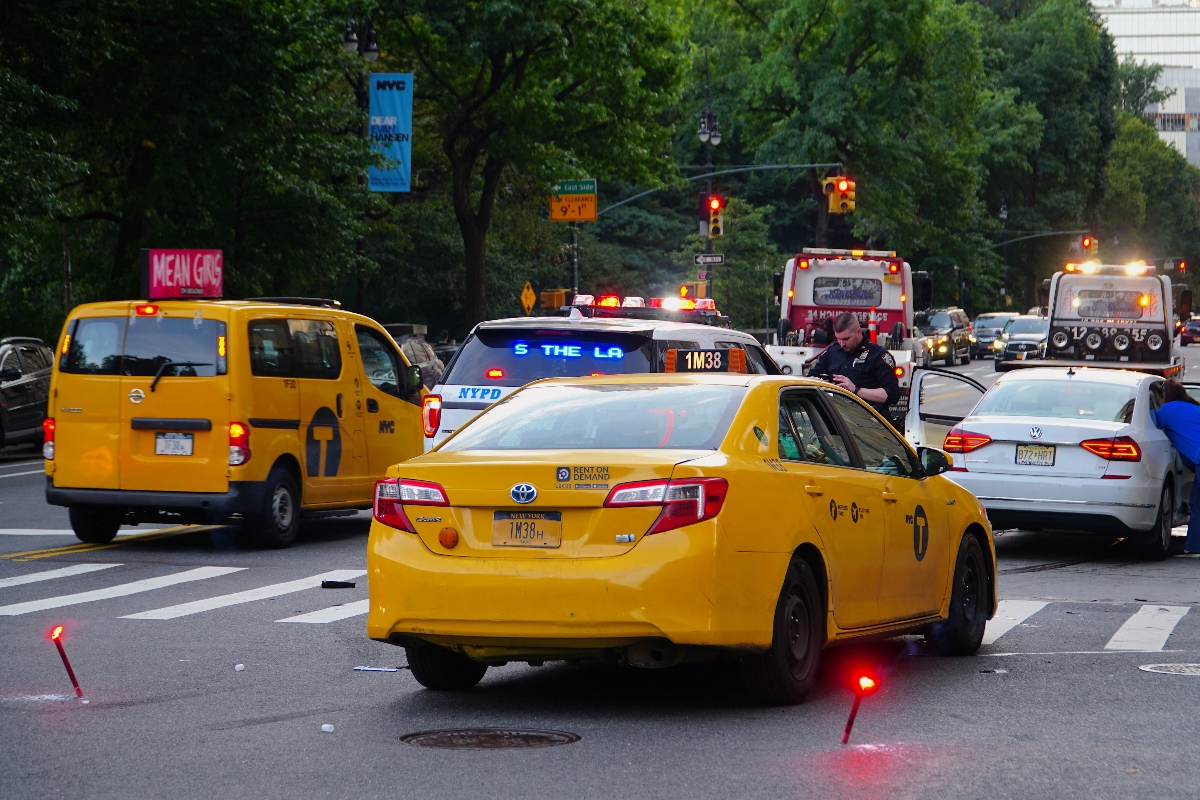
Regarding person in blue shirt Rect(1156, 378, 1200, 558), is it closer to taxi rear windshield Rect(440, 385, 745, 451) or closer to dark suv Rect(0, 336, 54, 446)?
taxi rear windshield Rect(440, 385, 745, 451)

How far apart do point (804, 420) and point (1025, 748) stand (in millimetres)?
2055

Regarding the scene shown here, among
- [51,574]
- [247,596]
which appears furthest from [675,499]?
[51,574]

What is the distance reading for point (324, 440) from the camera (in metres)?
14.6

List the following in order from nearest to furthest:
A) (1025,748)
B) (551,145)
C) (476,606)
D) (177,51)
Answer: (1025,748)
(476,606)
(177,51)
(551,145)

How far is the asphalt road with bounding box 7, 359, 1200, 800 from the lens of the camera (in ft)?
19.2

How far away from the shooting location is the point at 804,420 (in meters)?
7.89

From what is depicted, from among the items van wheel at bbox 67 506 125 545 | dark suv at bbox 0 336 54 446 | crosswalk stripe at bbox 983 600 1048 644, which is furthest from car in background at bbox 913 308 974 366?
crosswalk stripe at bbox 983 600 1048 644

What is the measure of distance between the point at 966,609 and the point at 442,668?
10.1ft

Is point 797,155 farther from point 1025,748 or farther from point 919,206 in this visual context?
point 1025,748

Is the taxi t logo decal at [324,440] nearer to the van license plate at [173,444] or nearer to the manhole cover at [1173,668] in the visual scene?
the van license plate at [173,444]

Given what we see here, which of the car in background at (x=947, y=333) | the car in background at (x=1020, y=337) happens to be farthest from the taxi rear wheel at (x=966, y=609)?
the car in background at (x=947, y=333)

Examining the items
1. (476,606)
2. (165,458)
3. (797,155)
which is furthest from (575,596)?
(797,155)

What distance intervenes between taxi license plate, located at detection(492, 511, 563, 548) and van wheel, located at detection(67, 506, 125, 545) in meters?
7.83

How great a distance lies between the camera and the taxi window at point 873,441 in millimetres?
8289
